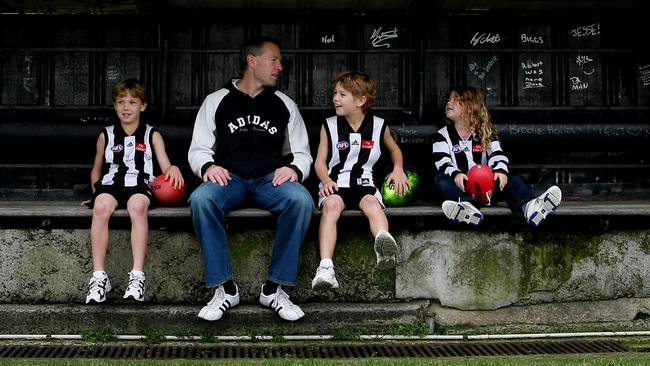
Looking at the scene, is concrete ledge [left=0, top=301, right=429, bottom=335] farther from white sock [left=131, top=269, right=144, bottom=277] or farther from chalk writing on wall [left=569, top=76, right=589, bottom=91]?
chalk writing on wall [left=569, top=76, right=589, bottom=91]

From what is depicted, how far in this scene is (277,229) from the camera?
209 inches

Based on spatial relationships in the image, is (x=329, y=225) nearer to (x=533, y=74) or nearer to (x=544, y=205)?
(x=544, y=205)

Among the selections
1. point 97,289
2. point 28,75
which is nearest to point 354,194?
point 97,289

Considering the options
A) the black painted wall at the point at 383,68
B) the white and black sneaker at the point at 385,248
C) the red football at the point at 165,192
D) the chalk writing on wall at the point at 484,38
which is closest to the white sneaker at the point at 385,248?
the white and black sneaker at the point at 385,248

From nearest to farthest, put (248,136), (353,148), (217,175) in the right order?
(217,175) → (248,136) → (353,148)

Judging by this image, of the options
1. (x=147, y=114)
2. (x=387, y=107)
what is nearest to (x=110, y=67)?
(x=147, y=114)

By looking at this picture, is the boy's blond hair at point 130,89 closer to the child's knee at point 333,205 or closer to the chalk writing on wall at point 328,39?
the child's knee at point 333,205

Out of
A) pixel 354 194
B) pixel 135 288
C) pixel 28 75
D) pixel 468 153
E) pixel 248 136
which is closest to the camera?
pixel 135 288

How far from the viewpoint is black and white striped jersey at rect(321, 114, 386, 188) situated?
585cm

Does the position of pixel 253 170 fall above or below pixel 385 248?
above

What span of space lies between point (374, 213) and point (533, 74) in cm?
299

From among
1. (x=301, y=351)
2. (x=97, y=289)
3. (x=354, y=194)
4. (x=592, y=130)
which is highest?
(x=592, y=130)

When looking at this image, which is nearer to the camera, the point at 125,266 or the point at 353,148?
the point at 125,266

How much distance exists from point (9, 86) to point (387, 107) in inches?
139
